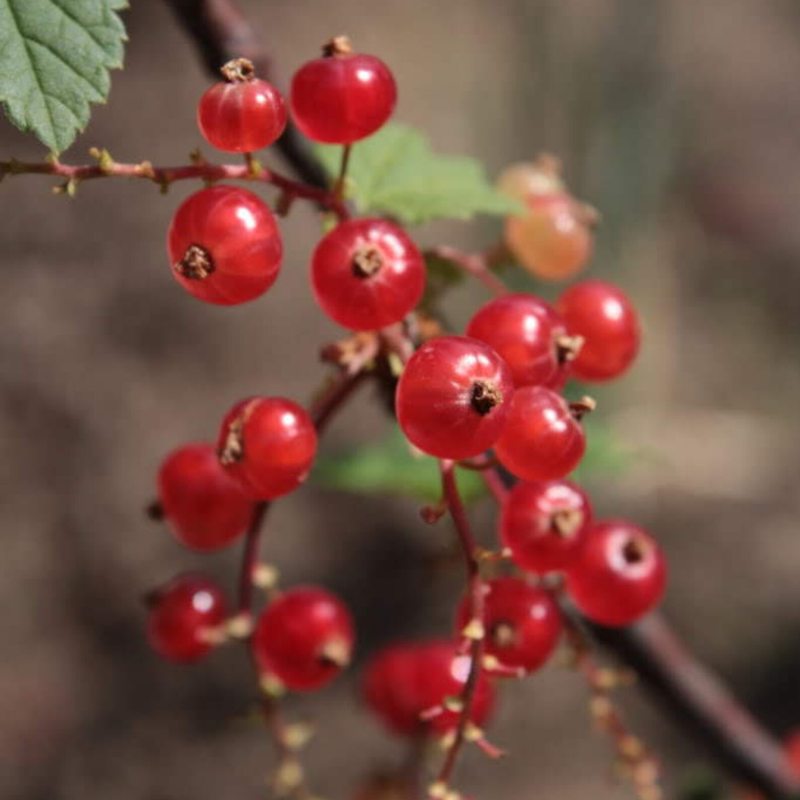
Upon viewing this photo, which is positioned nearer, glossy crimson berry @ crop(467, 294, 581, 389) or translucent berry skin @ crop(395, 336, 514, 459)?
translucent berry skin @ crop(395, 336, 514, 459)

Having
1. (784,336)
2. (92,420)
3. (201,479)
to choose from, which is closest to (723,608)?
(784,336)

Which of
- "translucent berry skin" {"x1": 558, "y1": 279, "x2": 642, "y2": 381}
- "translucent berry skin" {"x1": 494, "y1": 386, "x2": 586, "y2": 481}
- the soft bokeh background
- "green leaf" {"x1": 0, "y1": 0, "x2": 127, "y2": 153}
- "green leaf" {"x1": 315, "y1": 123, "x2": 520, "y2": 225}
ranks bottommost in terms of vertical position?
the soft bokeh background

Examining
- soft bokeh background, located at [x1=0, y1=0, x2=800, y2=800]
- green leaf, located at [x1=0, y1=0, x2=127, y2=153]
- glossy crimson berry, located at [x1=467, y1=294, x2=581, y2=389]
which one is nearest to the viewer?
green leaf, located at [x1=0, y1=0, x2=127, y2=153]

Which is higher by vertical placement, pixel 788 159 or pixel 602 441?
pixel 788 159

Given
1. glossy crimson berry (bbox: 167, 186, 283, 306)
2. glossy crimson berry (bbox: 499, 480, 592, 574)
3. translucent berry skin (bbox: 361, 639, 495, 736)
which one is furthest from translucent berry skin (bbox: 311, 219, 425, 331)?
translucent berry skin (bbox: 361, 639, 495, 736)

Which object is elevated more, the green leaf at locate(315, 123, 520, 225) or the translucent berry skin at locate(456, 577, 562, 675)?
the green leaf at locate(315, 123, 520, 225)

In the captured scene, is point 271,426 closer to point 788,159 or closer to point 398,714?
point 398,714

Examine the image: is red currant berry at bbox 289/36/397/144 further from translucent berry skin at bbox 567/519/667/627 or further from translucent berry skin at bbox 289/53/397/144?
translucent berry skin at bbox 567/519/667/627

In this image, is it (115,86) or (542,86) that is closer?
(115,86)
